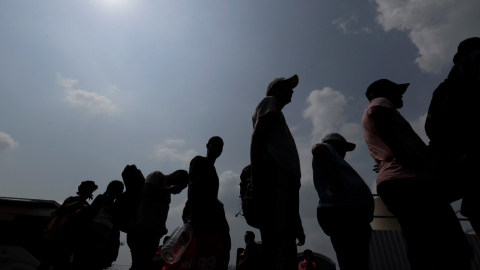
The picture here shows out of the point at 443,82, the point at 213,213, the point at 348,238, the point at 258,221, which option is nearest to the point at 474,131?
the point at 443,82

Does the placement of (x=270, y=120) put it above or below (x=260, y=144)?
above

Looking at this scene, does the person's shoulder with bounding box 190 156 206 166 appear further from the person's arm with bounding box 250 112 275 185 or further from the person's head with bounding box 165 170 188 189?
the person's head with bounding box 165 170 188 189

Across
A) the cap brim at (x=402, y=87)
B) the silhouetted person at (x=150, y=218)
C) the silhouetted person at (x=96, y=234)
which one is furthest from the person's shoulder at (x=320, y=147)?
the silhouetted person at (x=96, y=234)

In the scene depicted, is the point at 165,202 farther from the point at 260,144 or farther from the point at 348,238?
the point at 348,238

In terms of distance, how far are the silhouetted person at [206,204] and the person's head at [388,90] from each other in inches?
71.5

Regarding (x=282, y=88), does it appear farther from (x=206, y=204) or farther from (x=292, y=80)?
(x=206, y=204)

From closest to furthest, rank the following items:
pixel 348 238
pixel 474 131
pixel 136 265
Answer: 1. pixel 474 131
2. pixel 348 238
3. pixel 136 265

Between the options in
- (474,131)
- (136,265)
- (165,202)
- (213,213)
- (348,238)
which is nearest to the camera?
(474,131)

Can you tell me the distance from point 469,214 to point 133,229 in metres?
3.07

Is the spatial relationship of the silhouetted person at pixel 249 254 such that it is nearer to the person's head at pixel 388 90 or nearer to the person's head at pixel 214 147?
the person's head at pixel 214 147

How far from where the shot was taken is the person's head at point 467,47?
1.96 metres

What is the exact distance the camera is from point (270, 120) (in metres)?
1.81

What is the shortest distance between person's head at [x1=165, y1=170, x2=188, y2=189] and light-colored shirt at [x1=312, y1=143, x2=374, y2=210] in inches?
71.8

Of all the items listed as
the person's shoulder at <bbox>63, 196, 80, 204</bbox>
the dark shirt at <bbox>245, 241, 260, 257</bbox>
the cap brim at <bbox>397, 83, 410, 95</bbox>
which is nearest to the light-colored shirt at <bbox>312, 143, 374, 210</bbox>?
the cap brim at <bbox>397, 83, 410, 95</bbox>
